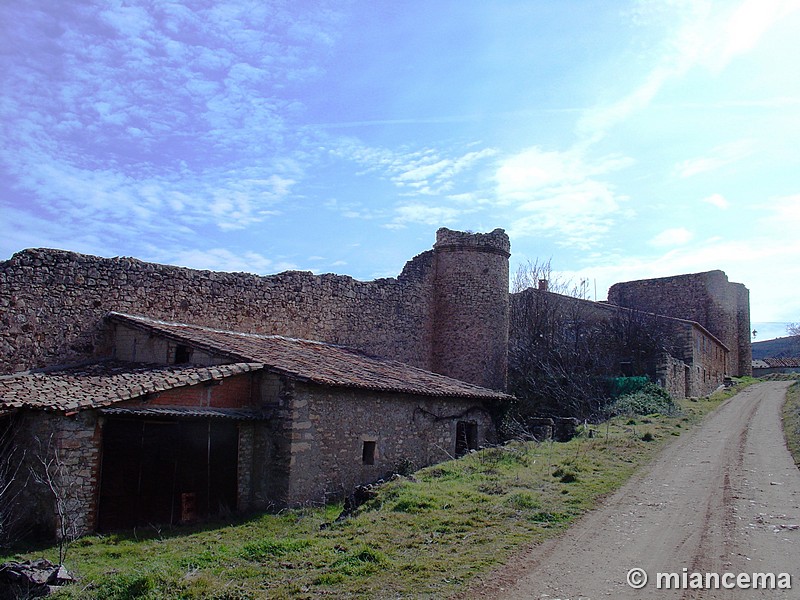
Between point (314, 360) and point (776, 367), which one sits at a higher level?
point (776, 367)

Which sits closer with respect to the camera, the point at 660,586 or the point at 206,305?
the point at 660,586

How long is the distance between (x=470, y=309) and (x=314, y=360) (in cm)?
835

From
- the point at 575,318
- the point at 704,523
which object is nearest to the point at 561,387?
the point at 575,318

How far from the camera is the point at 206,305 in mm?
16000

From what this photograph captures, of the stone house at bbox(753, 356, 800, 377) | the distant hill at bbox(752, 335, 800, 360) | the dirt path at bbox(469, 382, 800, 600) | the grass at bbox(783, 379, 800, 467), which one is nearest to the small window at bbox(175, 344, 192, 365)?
the dirt path at bbox(469, 382, 800, 600)

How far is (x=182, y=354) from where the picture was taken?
43.9 ft

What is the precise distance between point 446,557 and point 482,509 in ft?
7.39

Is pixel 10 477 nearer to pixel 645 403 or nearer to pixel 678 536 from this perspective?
pixel 678 536

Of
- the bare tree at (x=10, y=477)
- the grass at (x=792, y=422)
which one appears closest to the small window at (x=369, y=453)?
the bare tree at (x=10, y=477)

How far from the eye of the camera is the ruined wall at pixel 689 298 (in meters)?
39.4

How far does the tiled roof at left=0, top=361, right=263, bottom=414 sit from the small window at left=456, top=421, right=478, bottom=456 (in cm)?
697

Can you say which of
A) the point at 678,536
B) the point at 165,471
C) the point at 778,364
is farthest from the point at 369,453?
the point at 778,364

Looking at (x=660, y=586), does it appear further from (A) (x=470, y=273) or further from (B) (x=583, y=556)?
(A) (x=470, y=273)

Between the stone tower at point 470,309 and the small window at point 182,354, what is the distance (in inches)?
409
